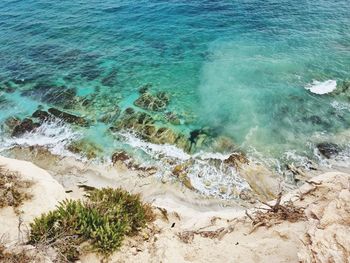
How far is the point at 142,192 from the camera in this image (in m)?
16.8

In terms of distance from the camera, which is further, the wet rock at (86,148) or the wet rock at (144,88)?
the wet rock at (144,88)

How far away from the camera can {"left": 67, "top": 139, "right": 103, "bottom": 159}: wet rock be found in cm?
1944

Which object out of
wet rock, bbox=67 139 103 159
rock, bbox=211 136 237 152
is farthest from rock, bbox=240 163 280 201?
wet rock, bbox=67 139 103 159

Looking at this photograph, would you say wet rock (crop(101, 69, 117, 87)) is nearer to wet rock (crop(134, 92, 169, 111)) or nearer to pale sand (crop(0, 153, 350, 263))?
wet rock (crop(134, 92, 169, 111))

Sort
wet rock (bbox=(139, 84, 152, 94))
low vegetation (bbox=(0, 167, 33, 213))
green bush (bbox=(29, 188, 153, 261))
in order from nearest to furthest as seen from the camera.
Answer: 1. green bush (bbox=(29, 188, 153, 261))
2. low vegetation (bbox=(0, 167, 33, 213))
3. wet rock (bbox=(139, 84, 152, 94))

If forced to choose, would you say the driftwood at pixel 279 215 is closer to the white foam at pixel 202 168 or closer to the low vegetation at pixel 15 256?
the white foam at pixel 202 168

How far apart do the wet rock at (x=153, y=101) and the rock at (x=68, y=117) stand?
12.4 feet

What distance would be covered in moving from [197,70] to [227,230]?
1660cm

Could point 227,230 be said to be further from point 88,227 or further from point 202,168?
point 202,168

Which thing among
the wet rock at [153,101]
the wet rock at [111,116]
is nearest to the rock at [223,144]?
the wet rock at [153,101]

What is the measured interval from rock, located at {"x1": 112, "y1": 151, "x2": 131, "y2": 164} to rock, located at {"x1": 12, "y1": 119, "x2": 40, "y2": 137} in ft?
20.7

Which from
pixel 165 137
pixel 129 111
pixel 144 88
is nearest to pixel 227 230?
pixel 165 137

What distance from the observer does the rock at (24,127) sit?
70.1 ft

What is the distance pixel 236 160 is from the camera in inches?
718
